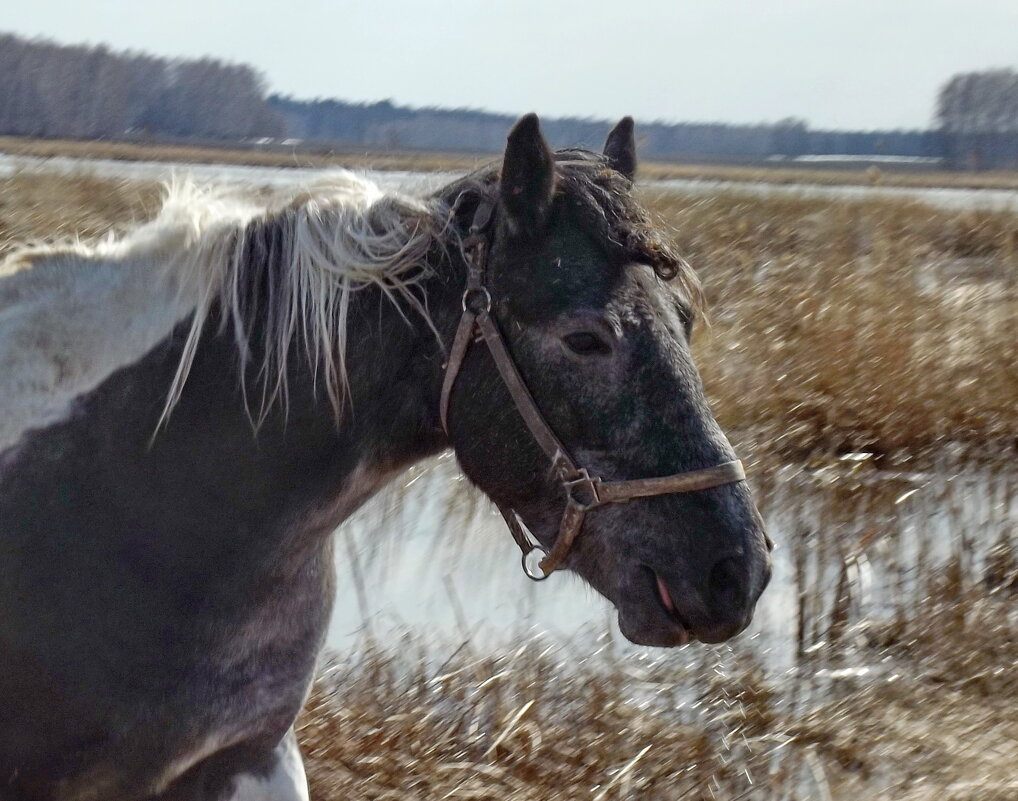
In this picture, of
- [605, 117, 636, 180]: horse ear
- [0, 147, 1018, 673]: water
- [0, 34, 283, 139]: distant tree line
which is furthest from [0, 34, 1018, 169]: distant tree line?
[605, 117, 636, 180]: horse ear

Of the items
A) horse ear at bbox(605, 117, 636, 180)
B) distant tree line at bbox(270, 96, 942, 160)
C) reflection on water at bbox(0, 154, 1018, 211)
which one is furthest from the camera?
distant tree line at bbox(270, 96, 942, 160)

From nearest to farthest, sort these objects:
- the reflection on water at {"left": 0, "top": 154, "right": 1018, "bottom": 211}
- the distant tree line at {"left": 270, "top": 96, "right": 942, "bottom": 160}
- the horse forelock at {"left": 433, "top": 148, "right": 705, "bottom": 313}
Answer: the horse forelock at {"left": 433, "top": 148, "right": 705, "bottom": 313} < the reflection on water at {"left": 0, "top": 154, "right": 1018, "bottom": 211} < the distant tree line at {"left": 270, "top": 96, "right": 942, "bottom": 160}

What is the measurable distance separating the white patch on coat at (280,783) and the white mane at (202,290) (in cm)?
89

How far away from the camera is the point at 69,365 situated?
9.51 feet

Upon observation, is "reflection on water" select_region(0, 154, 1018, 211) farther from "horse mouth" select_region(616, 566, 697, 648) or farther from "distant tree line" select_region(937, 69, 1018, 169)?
"distant tree line" select_region(937, 69, 1018, 169)

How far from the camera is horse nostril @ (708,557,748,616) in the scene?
101 inches

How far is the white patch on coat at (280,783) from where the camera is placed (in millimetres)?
2982

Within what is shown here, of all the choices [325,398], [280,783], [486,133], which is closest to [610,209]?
[325,398]

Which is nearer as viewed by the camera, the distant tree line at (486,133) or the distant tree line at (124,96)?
the distant tree line at (124,96)

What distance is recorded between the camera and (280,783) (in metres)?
3.03

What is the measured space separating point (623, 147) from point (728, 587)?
1.29 metres

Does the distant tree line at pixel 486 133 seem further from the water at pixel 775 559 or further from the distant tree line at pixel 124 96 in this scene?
the water at pixel 775 559

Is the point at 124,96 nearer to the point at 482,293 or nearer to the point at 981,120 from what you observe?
the point at 482,293

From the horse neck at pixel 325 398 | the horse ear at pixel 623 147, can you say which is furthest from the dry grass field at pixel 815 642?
the horse neck at pixel 325 398
